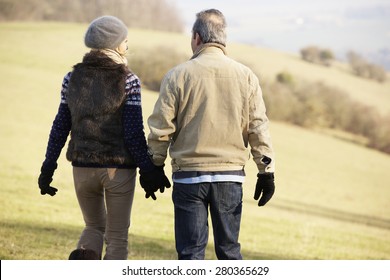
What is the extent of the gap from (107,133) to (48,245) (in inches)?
145

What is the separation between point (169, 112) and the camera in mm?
4949

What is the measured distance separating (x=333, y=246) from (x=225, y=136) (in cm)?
Result: 1049

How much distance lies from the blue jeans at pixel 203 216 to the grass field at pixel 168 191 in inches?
52.8

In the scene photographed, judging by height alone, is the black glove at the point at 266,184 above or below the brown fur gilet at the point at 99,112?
below

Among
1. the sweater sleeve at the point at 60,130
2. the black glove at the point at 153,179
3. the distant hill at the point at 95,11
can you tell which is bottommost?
the distant hill at the point at 95,11

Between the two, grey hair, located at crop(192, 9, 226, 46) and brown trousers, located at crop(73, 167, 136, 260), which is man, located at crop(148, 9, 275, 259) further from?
brown trousers, located at crop(73, 167, 136, 260)

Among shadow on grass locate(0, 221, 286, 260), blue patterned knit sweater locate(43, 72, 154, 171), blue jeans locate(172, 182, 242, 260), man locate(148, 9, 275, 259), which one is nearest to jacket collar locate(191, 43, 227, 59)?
man locate(148, 9, 275, 259)

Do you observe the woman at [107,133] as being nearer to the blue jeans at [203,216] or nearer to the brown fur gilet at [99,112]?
the brown fur gilet at [99,112]

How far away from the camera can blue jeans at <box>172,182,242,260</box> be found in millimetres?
4949

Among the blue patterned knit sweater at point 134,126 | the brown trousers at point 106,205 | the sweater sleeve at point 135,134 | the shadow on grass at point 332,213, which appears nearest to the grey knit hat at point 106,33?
the blue patterned knit sweater at point 134,126

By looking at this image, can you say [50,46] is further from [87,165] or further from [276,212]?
[87,165]

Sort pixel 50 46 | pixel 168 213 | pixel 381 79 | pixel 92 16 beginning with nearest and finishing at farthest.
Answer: pixel 168 213 → pixel 50 46 → pixel 381 79 → pixel 92 16

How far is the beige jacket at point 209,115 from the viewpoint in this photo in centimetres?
495

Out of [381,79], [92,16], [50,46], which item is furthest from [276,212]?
[92,16]
